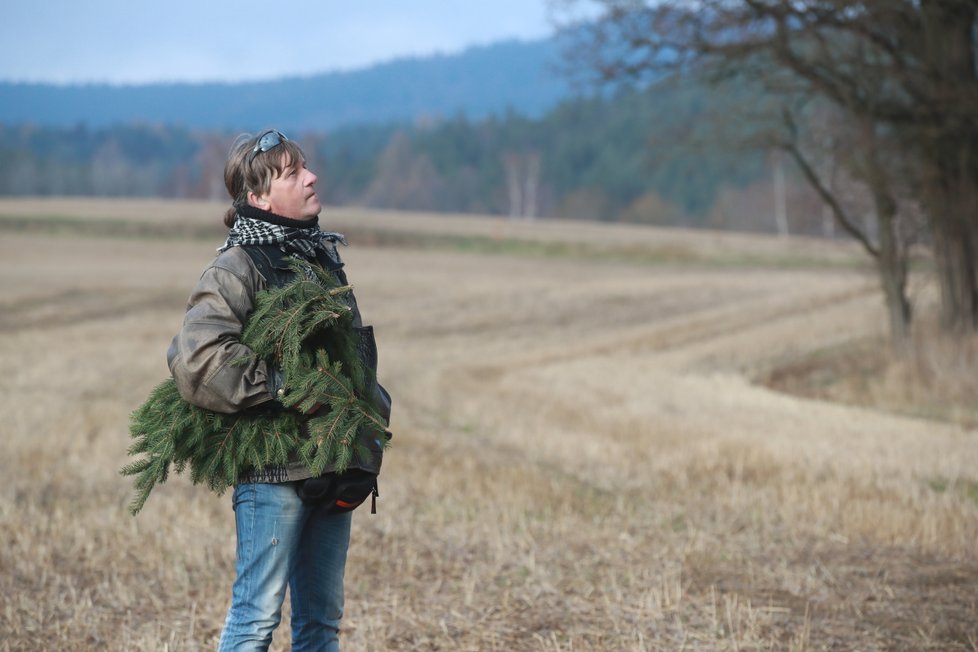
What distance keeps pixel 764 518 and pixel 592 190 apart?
374ft

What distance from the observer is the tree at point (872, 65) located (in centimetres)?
1584

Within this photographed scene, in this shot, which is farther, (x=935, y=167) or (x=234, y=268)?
(x=935, y=167)

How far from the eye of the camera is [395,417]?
14.0m

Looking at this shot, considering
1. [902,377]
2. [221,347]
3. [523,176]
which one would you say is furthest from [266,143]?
[523,176]

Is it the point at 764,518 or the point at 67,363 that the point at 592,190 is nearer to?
the point at 67,363

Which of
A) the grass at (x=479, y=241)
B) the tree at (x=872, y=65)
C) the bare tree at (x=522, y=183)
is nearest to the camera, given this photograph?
the tree at (x=872, y=65)

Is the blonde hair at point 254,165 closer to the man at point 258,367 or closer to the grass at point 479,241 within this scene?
the man at point 258,367

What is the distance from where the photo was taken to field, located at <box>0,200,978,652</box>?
5859 mm

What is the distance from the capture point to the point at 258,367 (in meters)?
4.05

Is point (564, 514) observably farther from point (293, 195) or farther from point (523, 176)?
point (523, 176)

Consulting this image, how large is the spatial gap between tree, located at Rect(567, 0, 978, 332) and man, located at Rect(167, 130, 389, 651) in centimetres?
1292

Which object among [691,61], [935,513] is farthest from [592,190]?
[935,513]

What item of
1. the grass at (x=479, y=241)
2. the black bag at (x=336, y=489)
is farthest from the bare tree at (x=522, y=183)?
the black bag at (x=336, y=489)

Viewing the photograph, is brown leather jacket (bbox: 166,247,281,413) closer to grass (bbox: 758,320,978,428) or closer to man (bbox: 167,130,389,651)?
man (bbox: 167,130,389,651)
